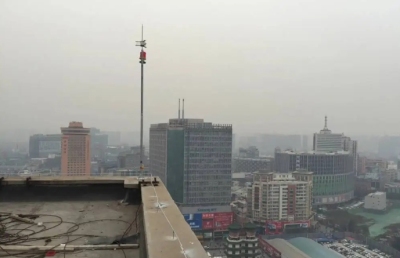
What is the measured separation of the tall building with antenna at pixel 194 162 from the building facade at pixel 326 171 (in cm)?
769

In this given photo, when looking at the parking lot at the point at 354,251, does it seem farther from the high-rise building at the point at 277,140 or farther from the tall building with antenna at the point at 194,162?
the high-rise building at the point at 277,140

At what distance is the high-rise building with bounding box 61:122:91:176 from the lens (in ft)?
53.0

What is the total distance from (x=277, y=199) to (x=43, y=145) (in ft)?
44.4

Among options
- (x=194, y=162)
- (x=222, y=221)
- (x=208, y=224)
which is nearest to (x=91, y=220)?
(x=208, y=224)

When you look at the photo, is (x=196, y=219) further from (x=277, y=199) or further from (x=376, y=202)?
(x=376, y=202)

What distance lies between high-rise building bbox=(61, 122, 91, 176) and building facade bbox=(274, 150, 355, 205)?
1338 centimetres

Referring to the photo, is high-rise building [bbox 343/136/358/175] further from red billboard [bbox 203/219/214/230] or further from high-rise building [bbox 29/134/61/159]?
high-rise building [bbox 29/134/61/159]

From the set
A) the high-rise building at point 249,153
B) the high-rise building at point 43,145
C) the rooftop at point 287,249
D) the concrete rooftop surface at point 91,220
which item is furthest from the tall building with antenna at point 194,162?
the concrete rooftop surface at point 91,220

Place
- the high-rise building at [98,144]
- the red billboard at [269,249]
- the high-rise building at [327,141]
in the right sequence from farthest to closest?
the high-rise building at [327,141]
the high-rise building at [98,144]
the red billboard at [269,249]

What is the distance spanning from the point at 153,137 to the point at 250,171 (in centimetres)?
1130

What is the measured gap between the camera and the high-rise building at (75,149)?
1616 centimetres

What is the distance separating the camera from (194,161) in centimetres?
1725

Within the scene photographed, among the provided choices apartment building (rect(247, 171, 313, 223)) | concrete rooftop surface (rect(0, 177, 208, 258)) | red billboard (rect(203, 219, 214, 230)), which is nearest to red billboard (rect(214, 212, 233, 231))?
red billboard (rect(203, 219, 214, 230))

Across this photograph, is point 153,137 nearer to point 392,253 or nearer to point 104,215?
point 392,253
